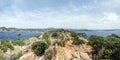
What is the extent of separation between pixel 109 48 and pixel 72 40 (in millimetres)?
9218

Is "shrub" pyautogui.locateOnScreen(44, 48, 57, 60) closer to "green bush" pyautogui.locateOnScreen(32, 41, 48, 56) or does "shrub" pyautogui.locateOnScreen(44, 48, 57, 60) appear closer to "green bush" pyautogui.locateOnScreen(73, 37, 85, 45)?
"green bush" pyautogui.locateOnScreen(32, 41, 48, 56)

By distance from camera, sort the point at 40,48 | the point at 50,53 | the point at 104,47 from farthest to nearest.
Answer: the point at 40,48
the point at 104,47
the point at 50,53

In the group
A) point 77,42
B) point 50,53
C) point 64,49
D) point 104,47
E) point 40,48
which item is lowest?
point 50,53

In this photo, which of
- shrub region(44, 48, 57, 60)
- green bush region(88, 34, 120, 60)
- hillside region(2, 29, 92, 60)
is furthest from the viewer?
green bush region(88, 34, 120, 60)

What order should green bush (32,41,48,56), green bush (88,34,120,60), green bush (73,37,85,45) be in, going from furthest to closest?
green bush (73,37,85,45), green bush (32,41,48,56), green bush (88,34,120,60)

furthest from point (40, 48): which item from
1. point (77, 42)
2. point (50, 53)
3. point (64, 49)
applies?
point (77, 42)

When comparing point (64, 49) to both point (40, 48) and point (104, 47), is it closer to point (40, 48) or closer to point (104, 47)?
point (40, 48)

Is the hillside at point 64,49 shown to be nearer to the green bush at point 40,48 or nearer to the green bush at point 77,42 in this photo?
the green bush at point 77,42

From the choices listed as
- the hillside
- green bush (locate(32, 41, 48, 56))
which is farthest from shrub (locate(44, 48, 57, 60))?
green bush (locate(32, 41, 48, 56))

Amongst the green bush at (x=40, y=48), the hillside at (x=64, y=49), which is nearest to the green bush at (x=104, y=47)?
the hillside at (x=64, y=49)

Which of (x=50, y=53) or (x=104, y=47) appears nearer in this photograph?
(x=50, y=53)

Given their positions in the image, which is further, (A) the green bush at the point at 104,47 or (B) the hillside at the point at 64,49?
(A) the green bush at the point at 104,47

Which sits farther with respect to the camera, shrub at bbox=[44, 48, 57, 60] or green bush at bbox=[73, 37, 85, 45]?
green bush at bbox=[73, 37, 85, 45]

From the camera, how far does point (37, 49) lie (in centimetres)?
5112
